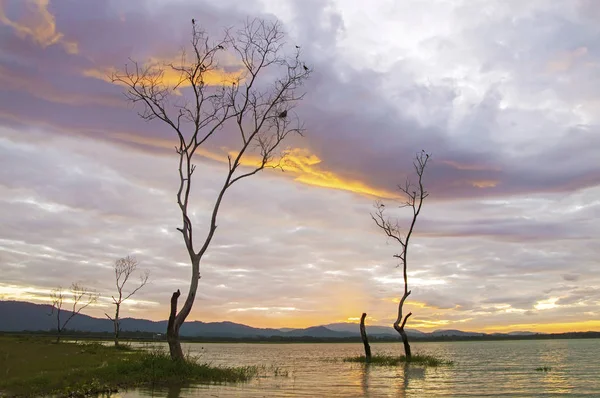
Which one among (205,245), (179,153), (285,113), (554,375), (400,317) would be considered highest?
(285,113)

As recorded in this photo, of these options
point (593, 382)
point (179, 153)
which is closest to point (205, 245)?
point (179, 153)

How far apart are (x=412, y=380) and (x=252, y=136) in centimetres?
1684

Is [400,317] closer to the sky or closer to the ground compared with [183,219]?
closer to the ground

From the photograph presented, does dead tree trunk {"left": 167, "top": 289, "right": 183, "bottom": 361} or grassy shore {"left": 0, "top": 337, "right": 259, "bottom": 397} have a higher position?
dead tree trunk {"left": 167, "top": 289, "right": 183, "bottom": 361}

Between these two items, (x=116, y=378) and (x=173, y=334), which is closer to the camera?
(x=116, y=378)

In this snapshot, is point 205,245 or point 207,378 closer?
point 207,378

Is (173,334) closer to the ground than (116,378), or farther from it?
farther from it

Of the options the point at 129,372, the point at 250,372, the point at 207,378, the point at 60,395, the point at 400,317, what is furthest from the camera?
the point at 400,317

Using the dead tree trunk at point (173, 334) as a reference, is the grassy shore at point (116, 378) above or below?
below

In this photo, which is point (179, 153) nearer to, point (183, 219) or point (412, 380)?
point (183, 219)

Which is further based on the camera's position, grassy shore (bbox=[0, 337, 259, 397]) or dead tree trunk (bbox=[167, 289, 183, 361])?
dead tree trunk (bbox=[167, 289, 183, 361])

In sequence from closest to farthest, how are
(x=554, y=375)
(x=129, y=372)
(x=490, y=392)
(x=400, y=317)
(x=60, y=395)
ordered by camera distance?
(x=60, y=395)
(x=129, y=372)
(x=490, y=392)
(x=554, y=375)
(x=400, y=317)

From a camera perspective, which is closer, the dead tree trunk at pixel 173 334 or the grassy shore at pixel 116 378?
the grassy shore at pixel 116 378

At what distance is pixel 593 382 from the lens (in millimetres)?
30156
